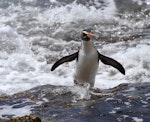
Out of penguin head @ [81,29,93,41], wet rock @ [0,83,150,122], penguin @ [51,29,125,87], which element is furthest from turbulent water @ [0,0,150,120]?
penguin head @ [81,29,93,41]

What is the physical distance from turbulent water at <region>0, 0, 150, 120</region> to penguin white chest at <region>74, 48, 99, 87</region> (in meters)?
1.06

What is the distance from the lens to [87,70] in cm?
611

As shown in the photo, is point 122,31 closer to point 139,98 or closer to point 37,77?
point 37,77

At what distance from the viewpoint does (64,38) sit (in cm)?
1034

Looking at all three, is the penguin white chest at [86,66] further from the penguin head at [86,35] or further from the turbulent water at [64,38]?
the turbulent water at [64,38]

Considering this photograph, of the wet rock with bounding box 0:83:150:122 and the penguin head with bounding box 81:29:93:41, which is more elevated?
the penguin head with bounding box 81:29:93:41

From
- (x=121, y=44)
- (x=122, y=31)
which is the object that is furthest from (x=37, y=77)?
(x=122, y=31)

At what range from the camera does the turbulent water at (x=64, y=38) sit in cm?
776

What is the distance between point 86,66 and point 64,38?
4.35m

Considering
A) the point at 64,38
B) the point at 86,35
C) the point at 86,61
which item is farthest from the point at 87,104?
the point at 64,38

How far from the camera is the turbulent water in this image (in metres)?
7.76

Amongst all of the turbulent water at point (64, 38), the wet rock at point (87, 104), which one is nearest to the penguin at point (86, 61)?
the wet rock at point (87, 104)

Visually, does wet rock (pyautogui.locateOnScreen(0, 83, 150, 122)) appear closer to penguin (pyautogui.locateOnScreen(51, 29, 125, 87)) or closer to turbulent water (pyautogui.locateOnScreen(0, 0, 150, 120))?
turbulent water (pyautogui.locateOnScreen(0, 0, 150, 120))

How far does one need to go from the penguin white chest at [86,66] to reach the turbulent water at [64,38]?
106 cm
